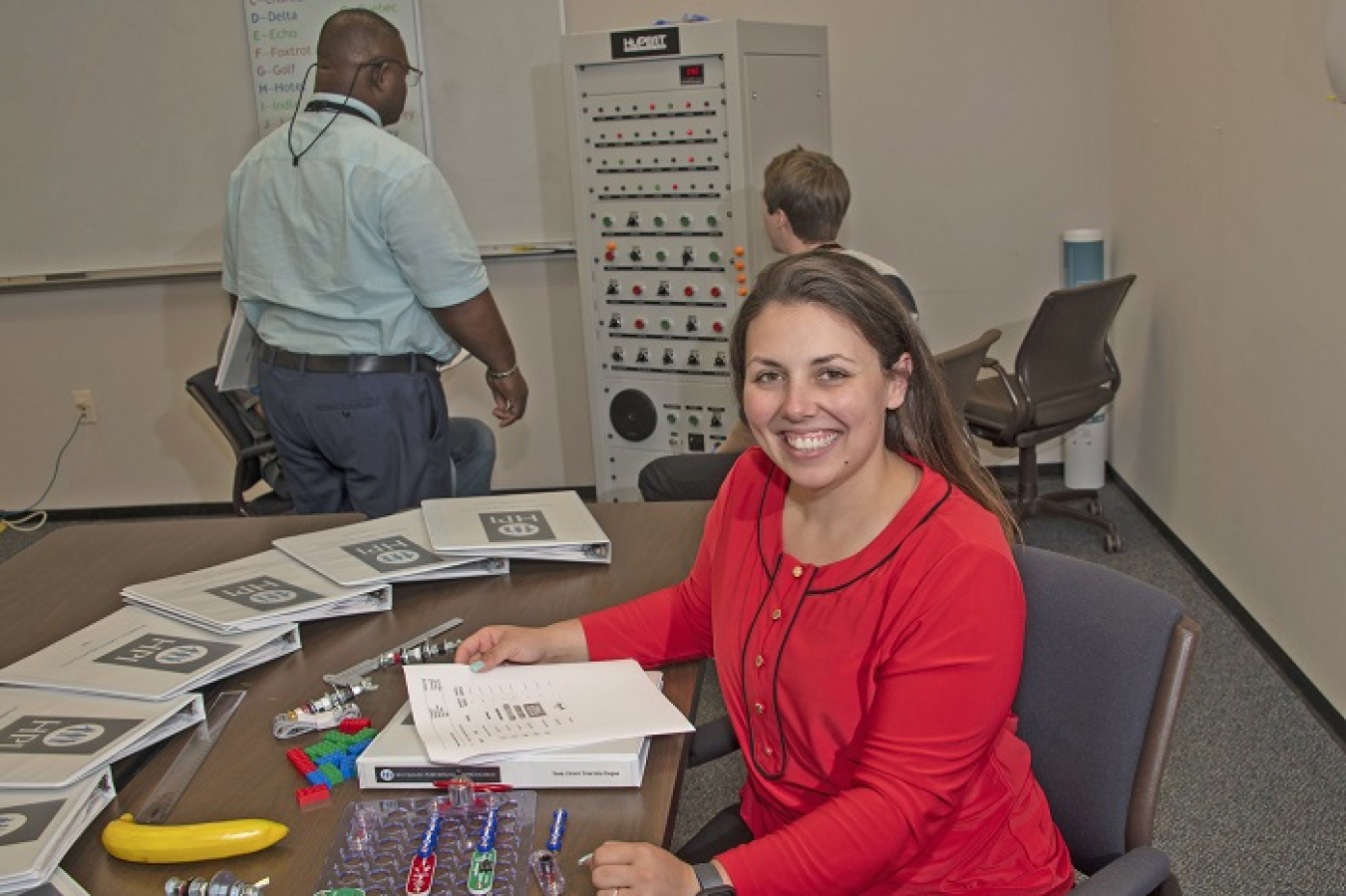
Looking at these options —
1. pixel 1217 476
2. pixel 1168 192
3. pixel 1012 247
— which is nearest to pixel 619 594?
pixel 1217 476

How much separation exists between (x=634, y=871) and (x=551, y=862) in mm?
78

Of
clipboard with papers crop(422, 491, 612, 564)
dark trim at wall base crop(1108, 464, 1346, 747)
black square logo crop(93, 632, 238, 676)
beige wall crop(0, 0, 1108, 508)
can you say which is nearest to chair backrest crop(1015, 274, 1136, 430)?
dark trim at wall base crop(1108, 464, 1346, 747)

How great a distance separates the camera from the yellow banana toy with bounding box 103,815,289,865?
127 centimetres

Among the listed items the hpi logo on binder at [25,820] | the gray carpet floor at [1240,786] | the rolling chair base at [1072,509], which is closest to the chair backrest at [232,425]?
the gray carpet floor at [1240,786]

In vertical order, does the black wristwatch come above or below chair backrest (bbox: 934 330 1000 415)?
below

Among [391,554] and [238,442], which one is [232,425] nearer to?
[238,442]

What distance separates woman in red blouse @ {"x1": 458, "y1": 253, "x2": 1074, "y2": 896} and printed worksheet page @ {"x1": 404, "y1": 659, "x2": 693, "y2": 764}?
5 cm

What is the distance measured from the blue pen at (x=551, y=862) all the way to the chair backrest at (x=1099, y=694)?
0.60m

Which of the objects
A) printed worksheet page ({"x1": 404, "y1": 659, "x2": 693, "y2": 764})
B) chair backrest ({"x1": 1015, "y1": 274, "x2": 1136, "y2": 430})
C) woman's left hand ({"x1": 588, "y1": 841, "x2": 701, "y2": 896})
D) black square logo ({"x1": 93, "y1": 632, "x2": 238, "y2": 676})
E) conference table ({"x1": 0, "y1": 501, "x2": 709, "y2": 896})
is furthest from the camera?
chair backrest ({"x1": 1015, "y1": 274, "x2": 1136, "y2": 430})

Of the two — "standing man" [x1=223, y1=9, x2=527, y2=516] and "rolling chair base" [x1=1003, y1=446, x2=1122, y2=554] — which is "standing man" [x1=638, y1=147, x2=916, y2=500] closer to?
"standing man" [x1=223, y1=9, x2=527, y2=516]

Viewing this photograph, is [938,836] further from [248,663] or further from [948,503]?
[248,663]

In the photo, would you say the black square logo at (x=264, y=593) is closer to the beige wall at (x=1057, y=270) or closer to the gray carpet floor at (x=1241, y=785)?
the gray carpet floor at (x=1241, y=785)

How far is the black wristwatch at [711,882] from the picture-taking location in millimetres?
1281

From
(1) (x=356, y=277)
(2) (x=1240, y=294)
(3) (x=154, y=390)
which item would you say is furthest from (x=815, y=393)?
(3) (x=154, y=390)
